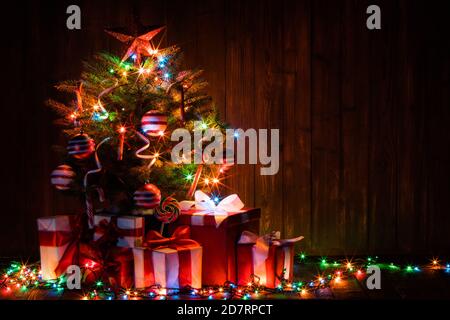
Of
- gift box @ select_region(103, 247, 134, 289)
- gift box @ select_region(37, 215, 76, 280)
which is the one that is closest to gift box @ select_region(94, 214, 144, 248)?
gift box @ select_region(103, 247, 134, 289)

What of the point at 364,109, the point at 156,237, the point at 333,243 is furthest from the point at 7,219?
the point at 364,109

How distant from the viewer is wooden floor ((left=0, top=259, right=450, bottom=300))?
8.46ft

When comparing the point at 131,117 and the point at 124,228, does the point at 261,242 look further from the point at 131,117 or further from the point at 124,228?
the point at 131,117

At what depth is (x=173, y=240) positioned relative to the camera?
8.62ft

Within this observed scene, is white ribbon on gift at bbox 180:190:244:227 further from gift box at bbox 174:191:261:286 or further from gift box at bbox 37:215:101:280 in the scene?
gift box at bbox 37:215:101:280

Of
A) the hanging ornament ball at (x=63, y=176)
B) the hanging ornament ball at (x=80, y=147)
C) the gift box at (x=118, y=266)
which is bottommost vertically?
the gift box at (x=118, y=266)

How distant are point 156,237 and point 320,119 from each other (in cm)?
142

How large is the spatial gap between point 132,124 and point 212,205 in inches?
24.0

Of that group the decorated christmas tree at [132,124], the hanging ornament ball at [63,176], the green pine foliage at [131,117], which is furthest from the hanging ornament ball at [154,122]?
the hanging ornament ball at [63,176]

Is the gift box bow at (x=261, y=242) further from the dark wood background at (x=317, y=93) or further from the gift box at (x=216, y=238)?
the dark wood background at (x=317, y=93)

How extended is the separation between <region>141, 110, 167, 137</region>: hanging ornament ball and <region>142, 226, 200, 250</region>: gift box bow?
52 cm

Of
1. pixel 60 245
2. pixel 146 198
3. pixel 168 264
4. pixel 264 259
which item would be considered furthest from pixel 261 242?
pixel 60 245

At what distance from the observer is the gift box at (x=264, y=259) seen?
2.63 meters

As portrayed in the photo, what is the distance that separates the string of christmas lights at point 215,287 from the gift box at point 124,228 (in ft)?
0.72
